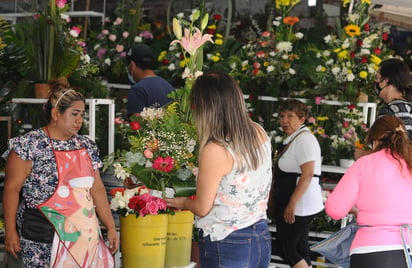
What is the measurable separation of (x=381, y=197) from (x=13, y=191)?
156 cm

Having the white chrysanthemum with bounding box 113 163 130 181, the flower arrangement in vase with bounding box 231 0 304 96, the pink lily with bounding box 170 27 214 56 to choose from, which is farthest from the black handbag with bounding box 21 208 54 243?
the flower arrangement in vase with bounding box 231 0 304 96

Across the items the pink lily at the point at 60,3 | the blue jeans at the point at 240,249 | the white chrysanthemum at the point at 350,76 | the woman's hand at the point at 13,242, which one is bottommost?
the woman's hand at the point at 13,242

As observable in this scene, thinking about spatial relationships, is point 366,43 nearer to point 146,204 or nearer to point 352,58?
point 352,58

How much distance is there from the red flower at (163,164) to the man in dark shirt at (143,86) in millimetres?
1201

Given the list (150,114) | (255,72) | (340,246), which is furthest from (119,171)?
(255,72)

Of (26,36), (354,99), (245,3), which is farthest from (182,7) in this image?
(26,36)

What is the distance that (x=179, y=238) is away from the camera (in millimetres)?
3035

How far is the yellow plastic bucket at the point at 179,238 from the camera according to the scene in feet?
9.87

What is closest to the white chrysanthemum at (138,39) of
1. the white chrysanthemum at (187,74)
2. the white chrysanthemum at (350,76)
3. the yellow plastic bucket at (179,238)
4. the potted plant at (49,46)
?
the white chrysanthemum at (350,76)

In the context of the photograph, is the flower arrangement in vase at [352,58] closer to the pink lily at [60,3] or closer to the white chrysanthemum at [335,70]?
the white chrysanthemum at [335,70]

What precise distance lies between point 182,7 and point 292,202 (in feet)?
14.0

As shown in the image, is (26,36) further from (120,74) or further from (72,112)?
(120,74)

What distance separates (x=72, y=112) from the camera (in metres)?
2.88

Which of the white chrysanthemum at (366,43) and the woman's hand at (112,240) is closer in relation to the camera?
the woman's hand at (112,240)
